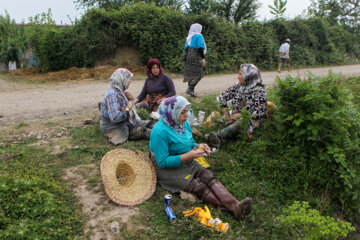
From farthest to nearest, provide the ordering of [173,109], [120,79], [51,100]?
[51,100] → [120,79] → [173,109]

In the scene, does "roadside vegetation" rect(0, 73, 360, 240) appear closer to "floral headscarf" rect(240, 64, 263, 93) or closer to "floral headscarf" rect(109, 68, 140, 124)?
"floral headscarf" rect(240, 64, 263, 93)

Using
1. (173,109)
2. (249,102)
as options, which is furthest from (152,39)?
(173,109)

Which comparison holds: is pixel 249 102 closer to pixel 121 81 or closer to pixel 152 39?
pixel 121 81

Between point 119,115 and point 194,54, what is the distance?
3.84m

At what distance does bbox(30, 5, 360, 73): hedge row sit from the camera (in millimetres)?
14305

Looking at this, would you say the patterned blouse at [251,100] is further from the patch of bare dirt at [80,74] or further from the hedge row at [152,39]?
the patch of bare dirt at [80,74]

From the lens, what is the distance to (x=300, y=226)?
3340 mm

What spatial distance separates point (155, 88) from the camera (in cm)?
610

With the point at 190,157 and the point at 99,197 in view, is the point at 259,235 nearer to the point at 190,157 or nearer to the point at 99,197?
the point at 190,157

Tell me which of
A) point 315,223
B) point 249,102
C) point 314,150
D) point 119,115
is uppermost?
point 249,102

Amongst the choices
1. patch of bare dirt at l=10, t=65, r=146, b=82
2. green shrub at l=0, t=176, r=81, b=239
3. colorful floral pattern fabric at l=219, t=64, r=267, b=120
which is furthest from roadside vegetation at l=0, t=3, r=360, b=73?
green shrub at l=0, t=176, r=81, b=239

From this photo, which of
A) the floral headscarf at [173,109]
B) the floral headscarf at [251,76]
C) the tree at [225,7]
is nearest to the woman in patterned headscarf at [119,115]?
the floral headscarf at [173,109]

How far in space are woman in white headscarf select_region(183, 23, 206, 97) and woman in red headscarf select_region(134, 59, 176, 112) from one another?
1.84 metres

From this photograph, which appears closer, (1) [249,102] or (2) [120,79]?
(2) [120,79]
